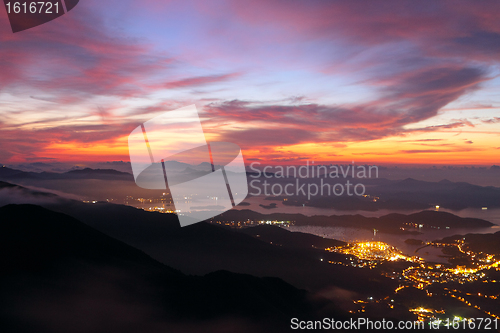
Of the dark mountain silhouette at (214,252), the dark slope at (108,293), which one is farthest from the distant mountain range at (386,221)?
the dark slope at (108,293)

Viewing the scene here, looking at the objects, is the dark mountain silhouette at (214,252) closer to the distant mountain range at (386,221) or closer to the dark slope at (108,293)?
the dark slope at (108,293)

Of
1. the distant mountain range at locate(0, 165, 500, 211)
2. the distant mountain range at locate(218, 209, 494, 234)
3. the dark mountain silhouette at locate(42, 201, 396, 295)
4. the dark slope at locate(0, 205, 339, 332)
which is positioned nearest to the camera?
the dark slope at locate(0, 205, 339, 332)

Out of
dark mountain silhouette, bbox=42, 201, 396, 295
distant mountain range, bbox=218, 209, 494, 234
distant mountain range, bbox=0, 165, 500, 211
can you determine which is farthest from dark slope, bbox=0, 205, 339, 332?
distant mountain range, bbox=0, 165, 500, 211

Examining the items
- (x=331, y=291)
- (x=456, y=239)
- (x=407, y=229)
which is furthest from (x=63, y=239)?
(x=407, y=229)

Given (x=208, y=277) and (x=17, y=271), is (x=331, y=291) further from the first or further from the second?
(x=17, y=271)

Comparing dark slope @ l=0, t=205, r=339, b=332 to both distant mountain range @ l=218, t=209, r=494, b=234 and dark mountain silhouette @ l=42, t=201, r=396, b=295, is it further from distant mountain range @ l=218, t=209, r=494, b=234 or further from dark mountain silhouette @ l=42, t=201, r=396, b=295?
distant mountain range @ l=218, t=209, r=494, b=234

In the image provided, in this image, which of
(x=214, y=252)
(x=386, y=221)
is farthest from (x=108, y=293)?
(x=386, y=221)

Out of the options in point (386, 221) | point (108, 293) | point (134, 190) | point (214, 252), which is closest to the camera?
point (108, 293)

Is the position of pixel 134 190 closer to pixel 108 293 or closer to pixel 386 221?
pixel 386 221
